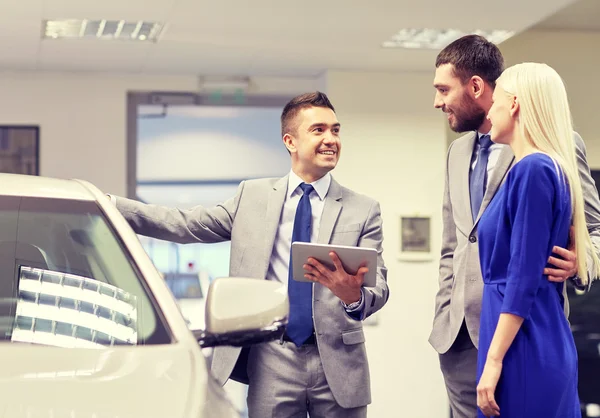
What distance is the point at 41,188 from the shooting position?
197 cm

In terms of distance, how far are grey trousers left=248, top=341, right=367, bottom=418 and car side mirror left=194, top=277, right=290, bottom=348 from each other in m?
0.90

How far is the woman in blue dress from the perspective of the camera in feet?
6.96

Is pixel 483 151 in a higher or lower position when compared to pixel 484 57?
lower

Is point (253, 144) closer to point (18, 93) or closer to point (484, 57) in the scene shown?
point (18, 93)

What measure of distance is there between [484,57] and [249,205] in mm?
840

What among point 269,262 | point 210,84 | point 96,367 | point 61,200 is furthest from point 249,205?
point 210,84

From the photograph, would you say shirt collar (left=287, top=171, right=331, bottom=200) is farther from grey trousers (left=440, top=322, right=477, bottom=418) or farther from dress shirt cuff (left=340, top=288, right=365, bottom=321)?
grey trousers (left=440, top=322, right=477, bottom=418)

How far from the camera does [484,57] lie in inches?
107

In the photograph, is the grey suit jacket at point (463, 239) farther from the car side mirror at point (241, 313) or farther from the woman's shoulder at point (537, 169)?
the car side mirror at point (241, 313)

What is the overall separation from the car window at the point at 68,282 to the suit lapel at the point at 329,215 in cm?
99

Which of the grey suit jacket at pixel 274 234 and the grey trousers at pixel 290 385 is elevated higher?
the grey suit jacket at pixel 274 234

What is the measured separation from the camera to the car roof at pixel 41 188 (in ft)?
6.39

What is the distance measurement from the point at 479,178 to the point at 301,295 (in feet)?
2.07

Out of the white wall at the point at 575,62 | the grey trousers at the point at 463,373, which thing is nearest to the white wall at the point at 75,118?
the white wall at the point at 575,62
